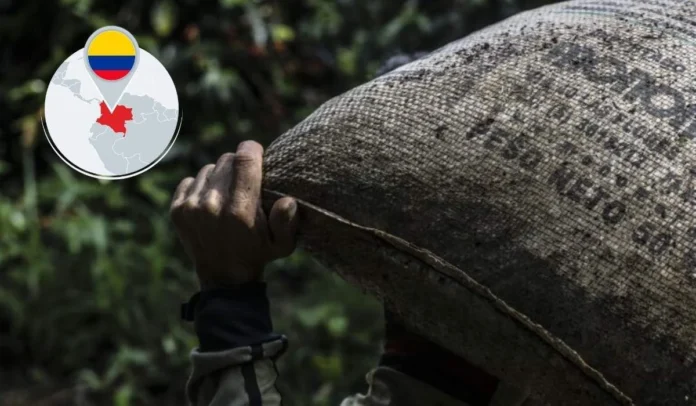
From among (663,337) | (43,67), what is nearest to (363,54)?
(43,67)

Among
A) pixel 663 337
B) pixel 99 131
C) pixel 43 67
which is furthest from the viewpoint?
pixel 43 67

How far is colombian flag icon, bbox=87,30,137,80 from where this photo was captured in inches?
57.6

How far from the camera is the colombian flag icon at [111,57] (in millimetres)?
1462

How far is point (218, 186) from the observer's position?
1438mm

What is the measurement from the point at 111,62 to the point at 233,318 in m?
0.39

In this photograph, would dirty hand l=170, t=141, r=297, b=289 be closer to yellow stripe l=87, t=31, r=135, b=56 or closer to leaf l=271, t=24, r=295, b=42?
yellow stripe l=87, t=31, r=135, b=56

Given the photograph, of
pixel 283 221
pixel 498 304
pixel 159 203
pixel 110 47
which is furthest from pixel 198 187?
pixel 159 203

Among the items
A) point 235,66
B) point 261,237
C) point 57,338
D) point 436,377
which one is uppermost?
point 261,237

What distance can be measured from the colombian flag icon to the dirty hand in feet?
0.60

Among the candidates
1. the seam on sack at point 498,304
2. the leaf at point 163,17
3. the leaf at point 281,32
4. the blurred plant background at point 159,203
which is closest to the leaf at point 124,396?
the blurred plant background at point 159,203

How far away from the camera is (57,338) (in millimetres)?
4109

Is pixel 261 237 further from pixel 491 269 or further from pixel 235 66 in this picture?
pixel 235 66

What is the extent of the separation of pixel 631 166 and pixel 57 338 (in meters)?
3.20

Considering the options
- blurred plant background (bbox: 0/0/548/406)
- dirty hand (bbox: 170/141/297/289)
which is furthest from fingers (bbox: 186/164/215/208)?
blurred plant background (bbox: 0/0/548/406)
